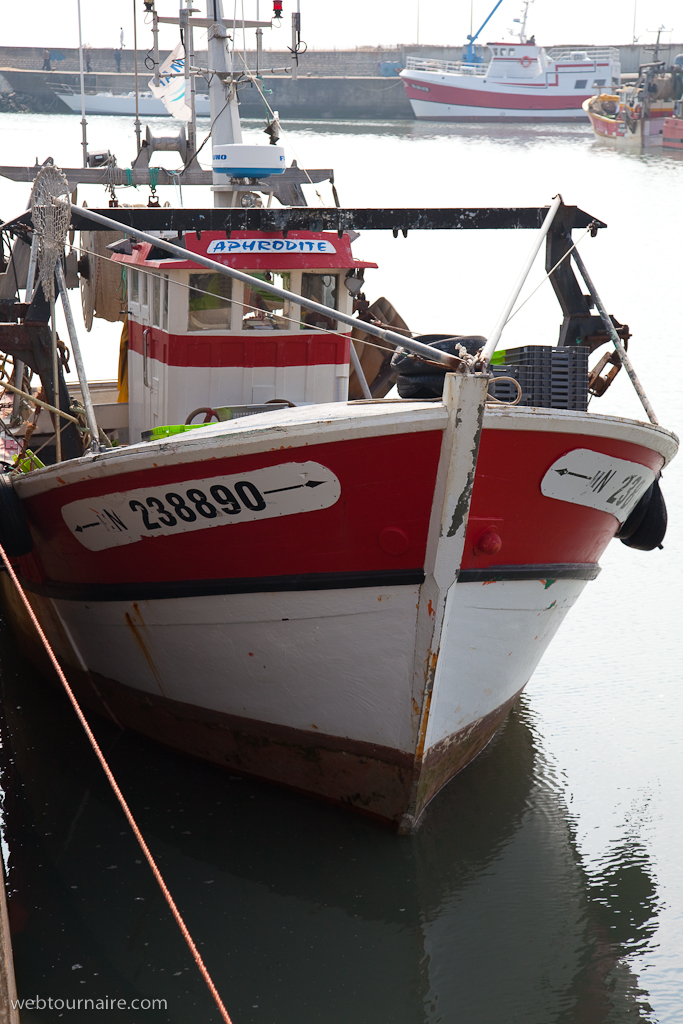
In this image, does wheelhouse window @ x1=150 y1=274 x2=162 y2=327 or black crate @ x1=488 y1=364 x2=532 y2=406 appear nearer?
black crate @ x1=488 y1=364 x2=532 y2=406

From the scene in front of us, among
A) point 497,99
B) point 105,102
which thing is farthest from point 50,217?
point 497,99

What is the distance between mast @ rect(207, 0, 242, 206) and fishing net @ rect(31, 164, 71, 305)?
2121 millimetres

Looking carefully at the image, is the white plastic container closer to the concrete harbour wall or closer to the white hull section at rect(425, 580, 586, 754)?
the white hull section at rect(425, 580, 586, 754)

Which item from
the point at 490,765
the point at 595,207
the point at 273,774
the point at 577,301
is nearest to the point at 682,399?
the point at 577,301

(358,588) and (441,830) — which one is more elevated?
(358,588)

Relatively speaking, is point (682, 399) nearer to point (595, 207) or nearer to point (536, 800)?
point (536, 800)

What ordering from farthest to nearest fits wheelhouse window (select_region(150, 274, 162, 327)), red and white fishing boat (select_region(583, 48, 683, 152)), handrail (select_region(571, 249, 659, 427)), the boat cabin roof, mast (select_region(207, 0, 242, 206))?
1. red and white fishing boat (select_region(583, 48, 683, 152))
2. mast (select_region(207, 0, 242, 206))
3. wheelhouse window (select_region(150, 274, 162, 327))
4. the boat cabin roof
5. handrail (select_region(571, 249, 659, 427))

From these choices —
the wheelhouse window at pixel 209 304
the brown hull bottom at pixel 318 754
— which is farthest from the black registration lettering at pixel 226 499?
the wheelhouse window at pixel 209 304

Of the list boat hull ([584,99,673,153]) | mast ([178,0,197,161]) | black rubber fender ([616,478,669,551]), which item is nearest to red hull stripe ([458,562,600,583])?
black rubber fender ([616,478,669,551])

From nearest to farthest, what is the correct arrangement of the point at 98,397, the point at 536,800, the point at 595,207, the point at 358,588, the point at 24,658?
the point at 358,588 → the point at 536,800 → the point at 24,658 → the point at 98,397 → the point at 595,207

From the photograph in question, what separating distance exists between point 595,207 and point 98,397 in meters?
30.0

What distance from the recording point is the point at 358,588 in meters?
5.38

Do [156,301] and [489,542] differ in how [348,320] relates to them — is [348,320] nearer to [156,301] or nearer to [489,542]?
[489,542]

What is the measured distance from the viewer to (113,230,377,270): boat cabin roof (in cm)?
754
